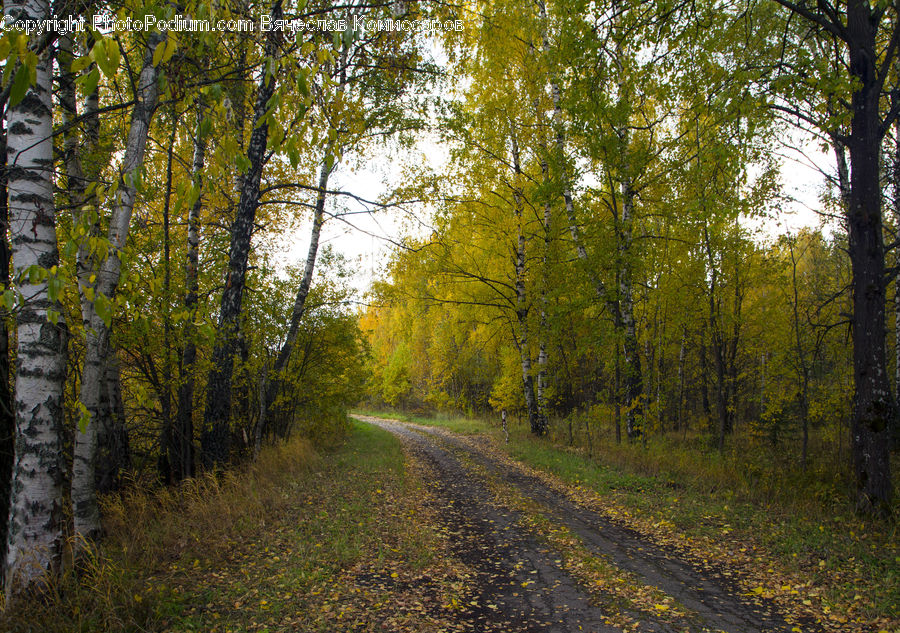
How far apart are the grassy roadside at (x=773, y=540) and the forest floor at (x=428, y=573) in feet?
0.11

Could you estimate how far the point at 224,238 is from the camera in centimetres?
→ 874

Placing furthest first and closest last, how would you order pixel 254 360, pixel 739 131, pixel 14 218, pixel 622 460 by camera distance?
pixel 622 460
pixel 254 360
pixel 739 131
pixel 14 218

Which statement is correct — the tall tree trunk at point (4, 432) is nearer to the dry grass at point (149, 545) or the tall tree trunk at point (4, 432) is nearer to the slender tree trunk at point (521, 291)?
the dry grass at point (149, 545)

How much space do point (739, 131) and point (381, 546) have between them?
26.9 feet

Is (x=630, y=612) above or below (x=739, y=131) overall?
below

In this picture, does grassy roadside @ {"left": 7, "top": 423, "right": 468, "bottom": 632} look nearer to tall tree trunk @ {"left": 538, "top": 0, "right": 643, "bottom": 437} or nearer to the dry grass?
the dry grass

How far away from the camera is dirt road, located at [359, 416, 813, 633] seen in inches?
149


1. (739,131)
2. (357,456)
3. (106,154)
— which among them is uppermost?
(739,131)

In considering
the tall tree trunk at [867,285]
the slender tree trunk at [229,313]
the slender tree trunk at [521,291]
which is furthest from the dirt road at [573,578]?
the slender tree trunk at [521,291]

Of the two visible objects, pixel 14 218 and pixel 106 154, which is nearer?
pixel 14 218

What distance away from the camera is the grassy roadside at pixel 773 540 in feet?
13.3

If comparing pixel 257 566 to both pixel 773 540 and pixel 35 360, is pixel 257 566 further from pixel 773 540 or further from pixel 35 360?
pixel 773 540

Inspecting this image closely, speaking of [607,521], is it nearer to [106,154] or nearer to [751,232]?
[106,154]

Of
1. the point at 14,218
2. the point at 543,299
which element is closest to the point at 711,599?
the point at 14,218
